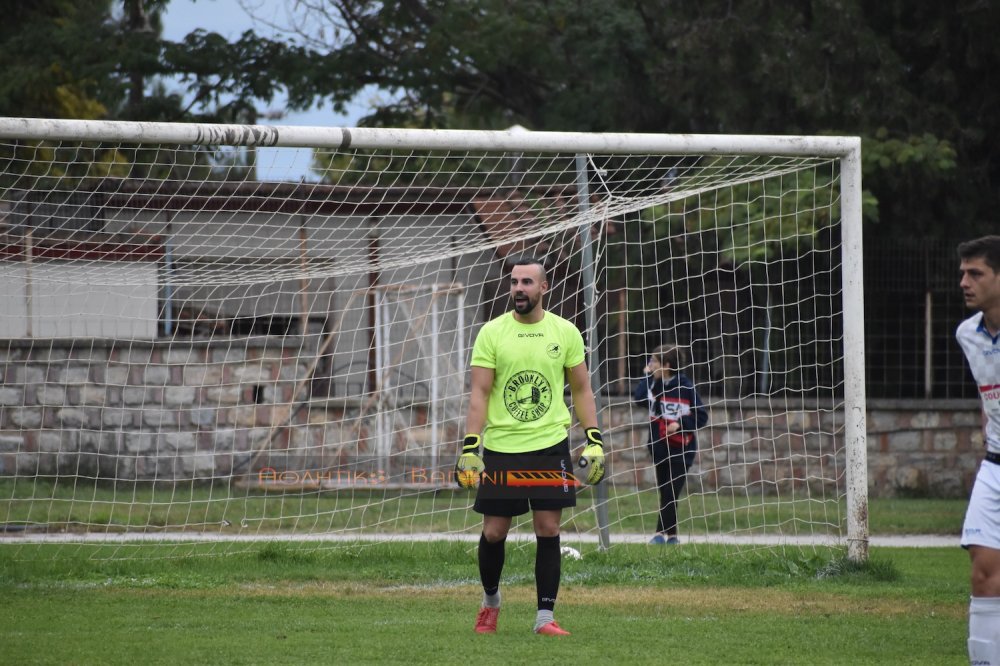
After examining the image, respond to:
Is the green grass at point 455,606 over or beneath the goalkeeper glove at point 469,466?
beneath

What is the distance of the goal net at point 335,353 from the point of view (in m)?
11.5

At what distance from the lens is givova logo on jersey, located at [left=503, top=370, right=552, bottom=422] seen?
21.7 ft

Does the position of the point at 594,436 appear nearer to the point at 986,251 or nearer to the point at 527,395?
the point at 527,395

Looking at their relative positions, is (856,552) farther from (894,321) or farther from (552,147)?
(894,321)

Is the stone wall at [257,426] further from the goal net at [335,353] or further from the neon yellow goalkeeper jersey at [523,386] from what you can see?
the neon yellow goalkeeper jersey at [523,386]

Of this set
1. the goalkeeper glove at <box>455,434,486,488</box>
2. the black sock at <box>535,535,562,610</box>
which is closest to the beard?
the goalkeeper glove at <box>455,434,486,488</box>

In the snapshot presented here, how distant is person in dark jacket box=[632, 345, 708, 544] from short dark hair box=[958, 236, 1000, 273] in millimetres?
5457

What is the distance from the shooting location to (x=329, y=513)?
39.9ft

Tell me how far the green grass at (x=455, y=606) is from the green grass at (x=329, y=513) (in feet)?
5.65

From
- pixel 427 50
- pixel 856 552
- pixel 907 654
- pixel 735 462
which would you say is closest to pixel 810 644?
pixel 907 654

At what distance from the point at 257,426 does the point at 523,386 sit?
8757 millimetres

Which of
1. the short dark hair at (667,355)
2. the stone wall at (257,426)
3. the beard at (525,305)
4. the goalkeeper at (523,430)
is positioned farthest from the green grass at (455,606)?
the stone wall at (257,426)

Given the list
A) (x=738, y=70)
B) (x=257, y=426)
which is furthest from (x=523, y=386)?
(x=738, y=70)

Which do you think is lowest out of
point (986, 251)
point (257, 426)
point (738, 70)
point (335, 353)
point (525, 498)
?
point (525, 498)
